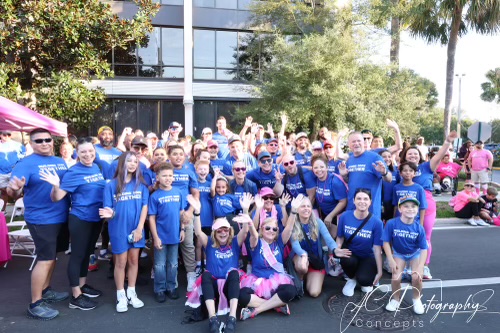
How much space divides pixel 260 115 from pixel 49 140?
37.2 ft

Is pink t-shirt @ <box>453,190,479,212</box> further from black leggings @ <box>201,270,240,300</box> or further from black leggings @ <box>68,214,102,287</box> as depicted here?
black leggings @ <box>68,214,102,287</box>

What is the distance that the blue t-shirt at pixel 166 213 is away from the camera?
438 cm

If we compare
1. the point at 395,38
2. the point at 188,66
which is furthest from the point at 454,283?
the point at 188,66

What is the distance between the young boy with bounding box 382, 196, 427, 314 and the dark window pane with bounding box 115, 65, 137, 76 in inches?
658

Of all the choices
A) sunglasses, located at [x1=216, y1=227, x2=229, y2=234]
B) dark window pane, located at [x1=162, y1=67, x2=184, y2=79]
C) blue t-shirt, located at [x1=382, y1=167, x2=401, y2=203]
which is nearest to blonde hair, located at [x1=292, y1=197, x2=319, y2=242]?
sunglasses, located at [x1=216, y1=227, x2=229, y2=234]

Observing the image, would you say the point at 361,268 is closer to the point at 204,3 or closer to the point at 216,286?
the point at 216,286

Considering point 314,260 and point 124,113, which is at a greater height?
point 124,113

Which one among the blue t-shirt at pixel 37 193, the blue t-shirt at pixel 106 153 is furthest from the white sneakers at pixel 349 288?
the blue t-shirt at pixel 106 153

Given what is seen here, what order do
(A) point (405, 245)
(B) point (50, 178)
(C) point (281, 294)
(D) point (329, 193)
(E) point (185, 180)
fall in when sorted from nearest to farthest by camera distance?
(B) point (50, 178), (C) point (281, 294), (A) point (405, 245), (E) point (185, 180), (D) point (329, 193)

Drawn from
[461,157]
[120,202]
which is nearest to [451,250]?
[120,202]

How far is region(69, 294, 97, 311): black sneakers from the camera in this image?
412 centimetres

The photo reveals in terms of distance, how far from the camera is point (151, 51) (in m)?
18.2

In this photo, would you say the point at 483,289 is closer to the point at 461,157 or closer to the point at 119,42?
the point at 119,42

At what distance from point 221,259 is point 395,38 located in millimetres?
14610
